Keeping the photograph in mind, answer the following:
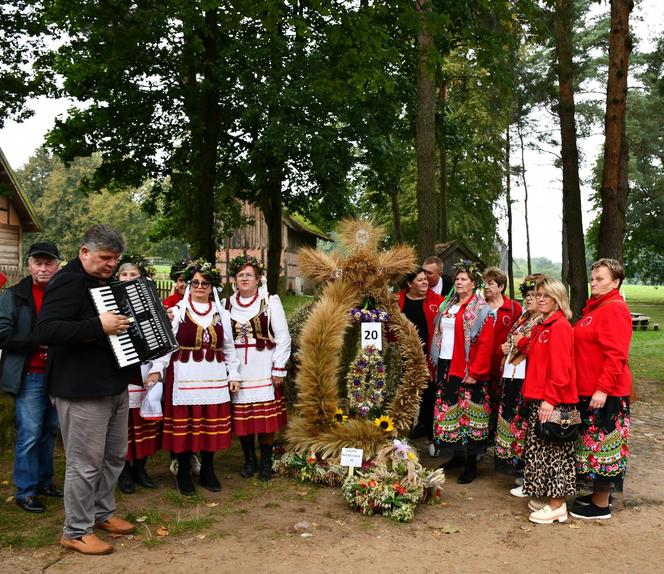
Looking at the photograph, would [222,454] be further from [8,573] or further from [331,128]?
[331,128]

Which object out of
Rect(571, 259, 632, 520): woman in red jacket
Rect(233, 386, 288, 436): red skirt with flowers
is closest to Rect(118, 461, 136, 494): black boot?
Rect(233, 386, 288, 436): red skirt with flowers

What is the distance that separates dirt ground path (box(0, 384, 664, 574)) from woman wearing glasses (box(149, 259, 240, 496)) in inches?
18.5

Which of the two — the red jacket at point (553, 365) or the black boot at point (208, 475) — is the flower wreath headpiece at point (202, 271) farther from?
the red jacket at point (553, 365)

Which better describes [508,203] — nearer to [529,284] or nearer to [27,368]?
[529,284]

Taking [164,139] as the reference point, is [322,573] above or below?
below

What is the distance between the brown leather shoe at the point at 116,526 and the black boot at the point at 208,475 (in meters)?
1.04

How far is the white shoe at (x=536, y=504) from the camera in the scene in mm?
5203

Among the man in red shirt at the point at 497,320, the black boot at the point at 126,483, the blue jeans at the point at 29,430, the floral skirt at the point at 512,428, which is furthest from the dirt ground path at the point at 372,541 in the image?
the man in red shirt at the point at 497,320

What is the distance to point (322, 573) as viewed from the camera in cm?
411

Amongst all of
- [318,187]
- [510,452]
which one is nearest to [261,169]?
[318,187]

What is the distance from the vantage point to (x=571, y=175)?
427 inches

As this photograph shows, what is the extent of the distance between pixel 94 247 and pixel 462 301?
336 centimetres

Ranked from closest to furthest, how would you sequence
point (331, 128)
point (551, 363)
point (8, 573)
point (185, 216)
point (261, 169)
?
point (8, 573) < point (551, 363) < point (331, 128) < point (261, 169) < point (185, 216)

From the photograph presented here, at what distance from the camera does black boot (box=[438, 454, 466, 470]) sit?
6375 millimetres
